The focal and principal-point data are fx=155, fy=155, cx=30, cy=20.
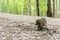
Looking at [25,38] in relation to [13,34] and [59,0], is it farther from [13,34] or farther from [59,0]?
[59,0]

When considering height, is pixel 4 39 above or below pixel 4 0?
below

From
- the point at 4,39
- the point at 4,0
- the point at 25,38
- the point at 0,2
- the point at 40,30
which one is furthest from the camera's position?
the point at 0,2

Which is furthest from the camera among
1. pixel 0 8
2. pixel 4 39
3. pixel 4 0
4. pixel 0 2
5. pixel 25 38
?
pixel 0 8

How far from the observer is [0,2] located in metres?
34.8

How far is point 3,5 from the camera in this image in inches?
1412

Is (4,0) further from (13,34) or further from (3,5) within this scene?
(13,34)

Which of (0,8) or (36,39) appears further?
(0,8)

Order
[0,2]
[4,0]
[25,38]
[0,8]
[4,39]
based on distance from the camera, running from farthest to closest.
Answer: [0,8], [0,2], [4,0], [25,38], [4,39]

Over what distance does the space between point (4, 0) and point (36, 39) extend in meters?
27.7

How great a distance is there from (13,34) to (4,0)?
89.7 ft

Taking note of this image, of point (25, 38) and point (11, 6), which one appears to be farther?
point (11, 6)

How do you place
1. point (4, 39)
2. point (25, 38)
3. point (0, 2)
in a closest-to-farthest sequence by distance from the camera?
point (4, 39)
point (25, 38)
point (0, 2)

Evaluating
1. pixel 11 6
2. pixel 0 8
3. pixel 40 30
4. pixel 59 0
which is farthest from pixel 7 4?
pixel 40 30

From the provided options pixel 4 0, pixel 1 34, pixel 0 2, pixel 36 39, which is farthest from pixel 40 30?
pixel 0 2
